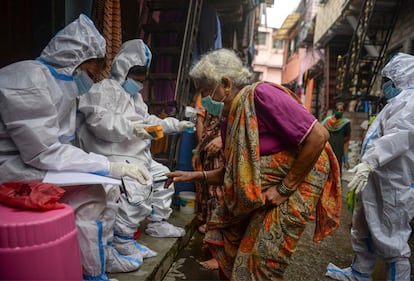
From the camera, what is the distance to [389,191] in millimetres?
2627

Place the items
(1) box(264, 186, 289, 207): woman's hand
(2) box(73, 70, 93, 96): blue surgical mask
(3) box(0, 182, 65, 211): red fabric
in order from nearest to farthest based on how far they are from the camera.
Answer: (3) box(0, 182, 65, 211): red fabric < (1) box(264, 186, 289, 207): woman's hand < (2) box(73, 70, 93, 96): blue surgical mask

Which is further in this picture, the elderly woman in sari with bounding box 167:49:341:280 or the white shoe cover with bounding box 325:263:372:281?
the white shoe cover with bounding box 325:263:372:281

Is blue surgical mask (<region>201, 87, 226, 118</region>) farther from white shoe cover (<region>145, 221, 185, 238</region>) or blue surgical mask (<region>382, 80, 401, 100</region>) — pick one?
blue surgical mask (<region>382, 80, 401, 100</region>)

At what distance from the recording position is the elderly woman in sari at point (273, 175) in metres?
1.65

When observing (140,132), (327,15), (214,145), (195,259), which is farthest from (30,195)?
(327,15)

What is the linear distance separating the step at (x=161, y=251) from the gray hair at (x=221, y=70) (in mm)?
1432

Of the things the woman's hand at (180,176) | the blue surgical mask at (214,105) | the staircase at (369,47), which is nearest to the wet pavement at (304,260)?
the woman's hand at (180,176)

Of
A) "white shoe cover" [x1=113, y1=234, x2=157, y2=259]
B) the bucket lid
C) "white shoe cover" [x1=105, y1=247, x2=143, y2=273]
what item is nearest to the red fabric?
the bucket lid

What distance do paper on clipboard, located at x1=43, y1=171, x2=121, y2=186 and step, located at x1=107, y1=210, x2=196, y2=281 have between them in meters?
0.97

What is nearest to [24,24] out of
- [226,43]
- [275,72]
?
[226,43]

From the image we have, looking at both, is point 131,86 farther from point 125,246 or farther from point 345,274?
point 345,274

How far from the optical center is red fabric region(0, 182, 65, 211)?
1.24m

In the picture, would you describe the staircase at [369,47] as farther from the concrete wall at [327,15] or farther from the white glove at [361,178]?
Answer: the white glove at [361,178]

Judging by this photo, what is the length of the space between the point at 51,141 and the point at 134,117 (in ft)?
3.55
